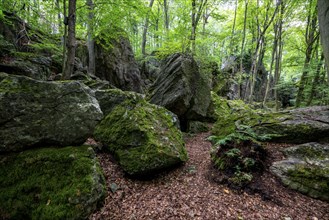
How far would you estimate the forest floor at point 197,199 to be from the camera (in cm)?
295

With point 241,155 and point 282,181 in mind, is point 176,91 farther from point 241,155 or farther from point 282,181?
point 282,181

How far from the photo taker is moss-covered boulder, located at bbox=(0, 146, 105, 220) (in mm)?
2734

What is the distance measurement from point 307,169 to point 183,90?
16.9ft

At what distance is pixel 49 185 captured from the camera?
304 cm

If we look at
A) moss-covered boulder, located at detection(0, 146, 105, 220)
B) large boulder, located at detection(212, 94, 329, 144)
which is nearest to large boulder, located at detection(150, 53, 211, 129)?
large boulder, located at detection(212, 94, 329, 144)

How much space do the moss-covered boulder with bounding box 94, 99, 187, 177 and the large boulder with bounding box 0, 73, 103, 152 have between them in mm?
759

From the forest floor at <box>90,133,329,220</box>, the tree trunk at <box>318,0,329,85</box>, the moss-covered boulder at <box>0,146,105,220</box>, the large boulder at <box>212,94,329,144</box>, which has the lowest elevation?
the forest floor at <box>90,133,329,220</box>

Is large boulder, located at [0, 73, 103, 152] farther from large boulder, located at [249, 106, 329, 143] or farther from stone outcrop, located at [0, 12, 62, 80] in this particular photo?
large boulder, located at [249, 106, 329, 143]

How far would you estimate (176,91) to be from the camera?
7875 millimetres

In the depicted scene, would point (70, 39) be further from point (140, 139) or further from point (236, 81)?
point (236, 81)

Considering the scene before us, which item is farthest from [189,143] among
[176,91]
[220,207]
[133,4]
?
[133,4]

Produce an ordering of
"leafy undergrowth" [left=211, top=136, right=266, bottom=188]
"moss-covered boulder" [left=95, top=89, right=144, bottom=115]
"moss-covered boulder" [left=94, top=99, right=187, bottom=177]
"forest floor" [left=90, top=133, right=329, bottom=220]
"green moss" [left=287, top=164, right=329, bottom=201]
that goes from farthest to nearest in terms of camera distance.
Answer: "moss-covered boulder" [left=95, top=89, right=144, bottom=115]
"moss-covered boulder" [left=94, top=99, right=187, bottom=177]
"leafy undergrowth" [left=211, top=136, right=266, bottom=188]
"green moss" [left=287, top=164, right=329, bottom=201]
"forest floor" [left=90, top=133, right=329, bottom=220]

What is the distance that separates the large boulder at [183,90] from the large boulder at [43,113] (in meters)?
4.33

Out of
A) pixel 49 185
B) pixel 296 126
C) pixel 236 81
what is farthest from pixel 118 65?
pixel 236 81
